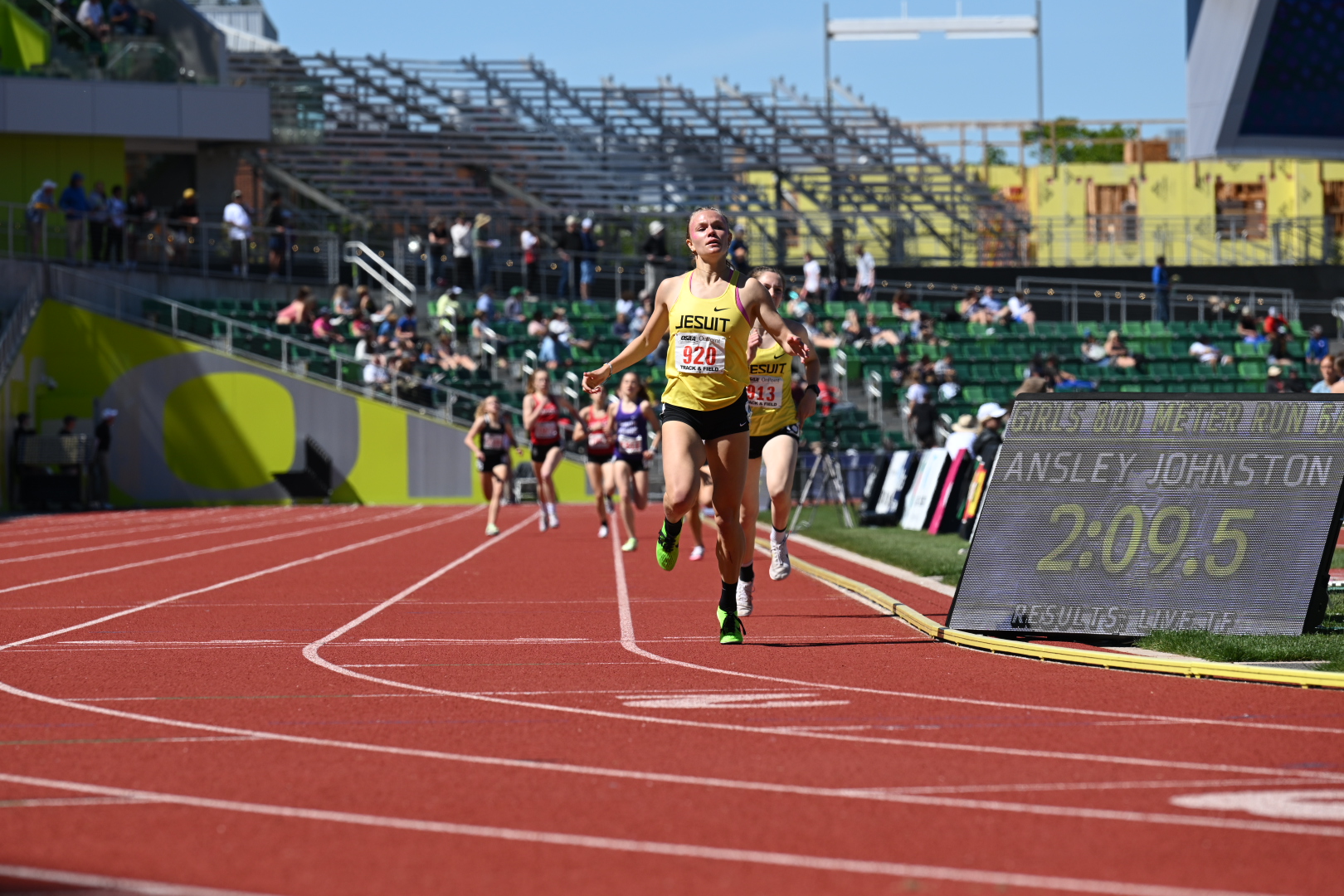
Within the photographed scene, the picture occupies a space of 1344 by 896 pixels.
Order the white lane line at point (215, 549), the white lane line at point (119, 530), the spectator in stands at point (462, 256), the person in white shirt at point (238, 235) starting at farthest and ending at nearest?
the spectator in stands at point (462, 256)
the person in white shirt at point (238, 235)
the white lane line at point (119, 530)
the white lane line at point (215, 549)

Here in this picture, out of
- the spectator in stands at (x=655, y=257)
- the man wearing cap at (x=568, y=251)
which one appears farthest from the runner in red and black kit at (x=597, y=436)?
the man wearing cap at (x=568, y=251)

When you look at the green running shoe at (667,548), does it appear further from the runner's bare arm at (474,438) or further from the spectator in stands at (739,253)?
the spectator in stands at (739,253)

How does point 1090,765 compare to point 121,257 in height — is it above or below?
below

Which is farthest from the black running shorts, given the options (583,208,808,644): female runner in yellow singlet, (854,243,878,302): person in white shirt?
(854,243,878,302): person in white shirt

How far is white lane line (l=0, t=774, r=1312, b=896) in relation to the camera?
4.00 meters

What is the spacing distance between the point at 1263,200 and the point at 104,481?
57789mm

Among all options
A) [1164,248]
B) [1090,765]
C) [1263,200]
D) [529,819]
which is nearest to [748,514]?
[1090,765]

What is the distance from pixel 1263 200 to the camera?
2938 inches

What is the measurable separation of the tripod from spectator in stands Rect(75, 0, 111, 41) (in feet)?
62.4

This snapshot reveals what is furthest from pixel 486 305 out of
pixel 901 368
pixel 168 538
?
pixel 168 538

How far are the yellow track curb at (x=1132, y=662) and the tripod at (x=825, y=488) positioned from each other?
1083 cm

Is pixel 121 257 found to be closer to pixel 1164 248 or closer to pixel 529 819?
pixel 1164 248

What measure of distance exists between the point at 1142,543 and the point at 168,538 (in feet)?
49.1

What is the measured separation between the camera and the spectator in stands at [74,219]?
3269cm
